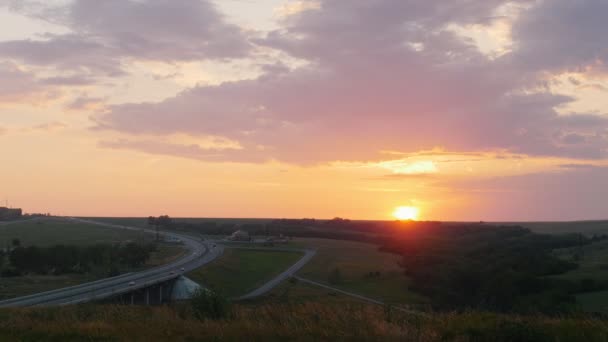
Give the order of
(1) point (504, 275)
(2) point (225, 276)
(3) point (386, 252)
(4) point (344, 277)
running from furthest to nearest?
(3) point (386, 252) < (4) point (344, 277) < (2) point (225, 276) < (1) point (504, 275)

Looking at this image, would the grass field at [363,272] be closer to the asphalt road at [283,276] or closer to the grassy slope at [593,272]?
the asphalt road at [283,276]

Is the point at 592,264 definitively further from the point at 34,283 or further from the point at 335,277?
the point at 34,283

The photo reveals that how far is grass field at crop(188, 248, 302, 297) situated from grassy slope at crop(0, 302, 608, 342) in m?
43.4

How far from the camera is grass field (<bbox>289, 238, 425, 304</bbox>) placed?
7481 centimetres

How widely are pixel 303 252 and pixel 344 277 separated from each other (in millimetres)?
37479

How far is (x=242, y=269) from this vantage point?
9250 centimetres

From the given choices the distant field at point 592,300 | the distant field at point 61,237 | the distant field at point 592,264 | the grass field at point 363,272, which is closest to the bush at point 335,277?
the grass field at point 363,272

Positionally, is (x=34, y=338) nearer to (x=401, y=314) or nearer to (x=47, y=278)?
(x=401, y=314)

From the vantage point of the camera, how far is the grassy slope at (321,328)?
14078 millimetres

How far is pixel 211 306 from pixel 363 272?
3098 inches

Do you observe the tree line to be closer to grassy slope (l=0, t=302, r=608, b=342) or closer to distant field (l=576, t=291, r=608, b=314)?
distant field (l=576, t=291, r=608, b=314)

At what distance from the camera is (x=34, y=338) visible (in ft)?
49.1

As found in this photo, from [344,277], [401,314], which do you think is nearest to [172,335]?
[401,314]

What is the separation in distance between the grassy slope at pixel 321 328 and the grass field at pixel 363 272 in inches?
1973
